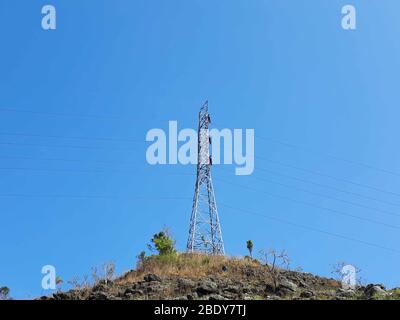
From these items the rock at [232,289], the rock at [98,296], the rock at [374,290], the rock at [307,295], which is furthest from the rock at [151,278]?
the rock at [374,290]

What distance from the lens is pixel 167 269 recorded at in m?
37.4

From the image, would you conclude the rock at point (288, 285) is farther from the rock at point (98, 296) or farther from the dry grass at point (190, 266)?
the rock at point (98, 296)

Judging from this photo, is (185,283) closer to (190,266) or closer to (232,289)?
(232,289)

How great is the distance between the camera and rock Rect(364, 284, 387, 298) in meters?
29.8

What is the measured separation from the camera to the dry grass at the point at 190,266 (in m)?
36.3

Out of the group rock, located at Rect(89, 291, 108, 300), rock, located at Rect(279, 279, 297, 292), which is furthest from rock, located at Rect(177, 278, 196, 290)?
rock, located at Rect(279, 279, 297, 292)

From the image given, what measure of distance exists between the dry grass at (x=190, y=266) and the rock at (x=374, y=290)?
316 inches

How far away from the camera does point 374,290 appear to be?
30.6 m

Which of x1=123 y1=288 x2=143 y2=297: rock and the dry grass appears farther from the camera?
the dry grass

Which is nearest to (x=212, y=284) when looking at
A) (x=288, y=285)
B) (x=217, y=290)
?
(x=217, y=290)

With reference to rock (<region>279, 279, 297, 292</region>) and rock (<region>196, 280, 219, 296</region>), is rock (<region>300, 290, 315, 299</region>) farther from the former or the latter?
rock (<region>196, 280, 219, 296</region>)

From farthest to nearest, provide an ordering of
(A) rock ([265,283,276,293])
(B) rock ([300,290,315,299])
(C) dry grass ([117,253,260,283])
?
(C) dry grass ([117,253,260,283]), (A) rock ([265,283,276,293]), (B) rock ([300,290,315,299])

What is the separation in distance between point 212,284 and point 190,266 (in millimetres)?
7041
